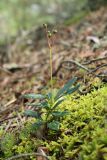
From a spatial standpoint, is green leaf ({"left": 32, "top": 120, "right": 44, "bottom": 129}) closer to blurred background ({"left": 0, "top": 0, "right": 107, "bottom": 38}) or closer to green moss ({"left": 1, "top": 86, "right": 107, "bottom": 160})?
green moss ({"left": 1, "top": 86, "right": 107, "bottom": 160})

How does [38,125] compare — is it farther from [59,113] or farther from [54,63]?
[54,63]

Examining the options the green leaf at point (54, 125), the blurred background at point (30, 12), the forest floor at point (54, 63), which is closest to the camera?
the green leaf at point (54, 125)

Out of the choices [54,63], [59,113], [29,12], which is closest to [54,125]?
[59,113]

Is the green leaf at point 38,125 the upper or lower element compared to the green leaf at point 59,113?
lower

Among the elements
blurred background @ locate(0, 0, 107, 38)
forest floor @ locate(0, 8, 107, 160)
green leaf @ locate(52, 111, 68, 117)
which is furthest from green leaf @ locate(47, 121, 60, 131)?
blurred background @ locate(0, 0, 107, 38)

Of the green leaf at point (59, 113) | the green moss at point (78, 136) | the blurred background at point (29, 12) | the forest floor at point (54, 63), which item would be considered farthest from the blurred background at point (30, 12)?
the green leaf at point (59, 113)

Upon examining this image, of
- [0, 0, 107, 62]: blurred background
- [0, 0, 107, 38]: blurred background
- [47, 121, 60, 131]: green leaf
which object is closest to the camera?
[47, 121, 60, 131]: green leaf

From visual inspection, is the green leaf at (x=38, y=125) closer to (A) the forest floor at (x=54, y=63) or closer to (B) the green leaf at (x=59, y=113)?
(B) the green leaf at (x=59, y=113)
